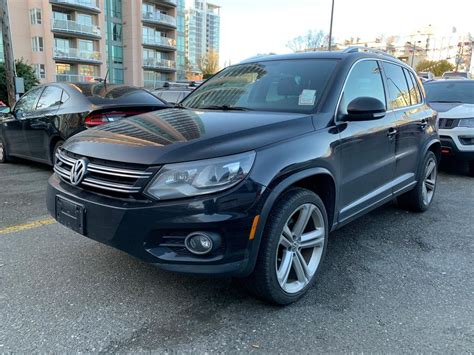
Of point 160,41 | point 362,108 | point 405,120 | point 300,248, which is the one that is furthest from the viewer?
point 160,41

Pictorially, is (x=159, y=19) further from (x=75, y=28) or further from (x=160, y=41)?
(x=75, y=28)

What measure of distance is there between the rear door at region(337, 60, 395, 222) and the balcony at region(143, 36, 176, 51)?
53.7m

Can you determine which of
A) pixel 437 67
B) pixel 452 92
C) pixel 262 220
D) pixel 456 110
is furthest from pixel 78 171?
pixel 437 67

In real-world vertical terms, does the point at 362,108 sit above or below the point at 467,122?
above

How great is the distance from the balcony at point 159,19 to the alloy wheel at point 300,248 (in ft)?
180

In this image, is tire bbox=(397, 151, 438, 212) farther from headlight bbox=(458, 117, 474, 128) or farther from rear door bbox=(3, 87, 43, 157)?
rear door bbox=(3, 87, 43, 157)

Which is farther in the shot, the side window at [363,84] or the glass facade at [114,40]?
the glass facade at [114,40]

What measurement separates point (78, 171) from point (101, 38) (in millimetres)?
49338

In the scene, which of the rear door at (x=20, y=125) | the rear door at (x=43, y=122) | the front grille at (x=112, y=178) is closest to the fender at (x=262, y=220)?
the front grille at (x=112, y=178)

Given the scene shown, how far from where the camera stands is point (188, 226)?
229 centimetres

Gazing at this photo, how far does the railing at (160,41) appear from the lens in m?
53.4

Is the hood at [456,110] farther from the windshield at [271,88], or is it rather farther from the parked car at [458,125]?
the windshield at [271,88]

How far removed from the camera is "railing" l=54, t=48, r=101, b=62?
4362cm

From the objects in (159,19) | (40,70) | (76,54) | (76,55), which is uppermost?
(159,19)
